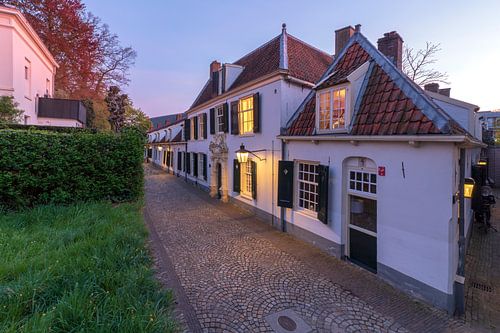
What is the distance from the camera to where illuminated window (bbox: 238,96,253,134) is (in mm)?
12023

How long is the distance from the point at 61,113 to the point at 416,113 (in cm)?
2150

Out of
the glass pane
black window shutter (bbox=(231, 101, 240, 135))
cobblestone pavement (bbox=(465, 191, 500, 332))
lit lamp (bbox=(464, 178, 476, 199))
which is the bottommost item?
cobblestone pavement (bbox=(465, 191, 500, 332))

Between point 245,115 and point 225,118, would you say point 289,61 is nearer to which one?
point 245,115

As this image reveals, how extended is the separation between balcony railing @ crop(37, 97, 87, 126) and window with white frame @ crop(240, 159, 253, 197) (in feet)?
45.9

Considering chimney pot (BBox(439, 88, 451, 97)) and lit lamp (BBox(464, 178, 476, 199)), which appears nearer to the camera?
lit lamp (BBox(464, 178, 476, 199))

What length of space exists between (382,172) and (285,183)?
3.86 meters

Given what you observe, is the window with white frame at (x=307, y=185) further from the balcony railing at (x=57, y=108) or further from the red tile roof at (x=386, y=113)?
the balcony railing at (x=57, y=108)

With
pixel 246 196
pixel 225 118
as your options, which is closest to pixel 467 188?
pixel 246 196

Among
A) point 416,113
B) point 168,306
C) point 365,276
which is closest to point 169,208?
point 168,306

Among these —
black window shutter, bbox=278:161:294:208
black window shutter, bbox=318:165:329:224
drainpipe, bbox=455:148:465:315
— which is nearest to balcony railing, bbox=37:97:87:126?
black window shutter, bbox=278:161:294:208

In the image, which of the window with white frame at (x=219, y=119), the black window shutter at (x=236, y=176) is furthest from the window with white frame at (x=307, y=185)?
the window with white frame at (x=219, y=119)

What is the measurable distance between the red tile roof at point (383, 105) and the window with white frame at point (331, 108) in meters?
A: 0.30

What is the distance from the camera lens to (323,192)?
7531mm

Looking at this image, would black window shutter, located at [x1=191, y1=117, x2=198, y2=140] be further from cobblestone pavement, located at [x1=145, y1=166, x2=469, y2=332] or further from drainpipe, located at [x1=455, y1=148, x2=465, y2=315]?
drainpipe, located at [x1=455, y1=148, x2=465, y2=315]
